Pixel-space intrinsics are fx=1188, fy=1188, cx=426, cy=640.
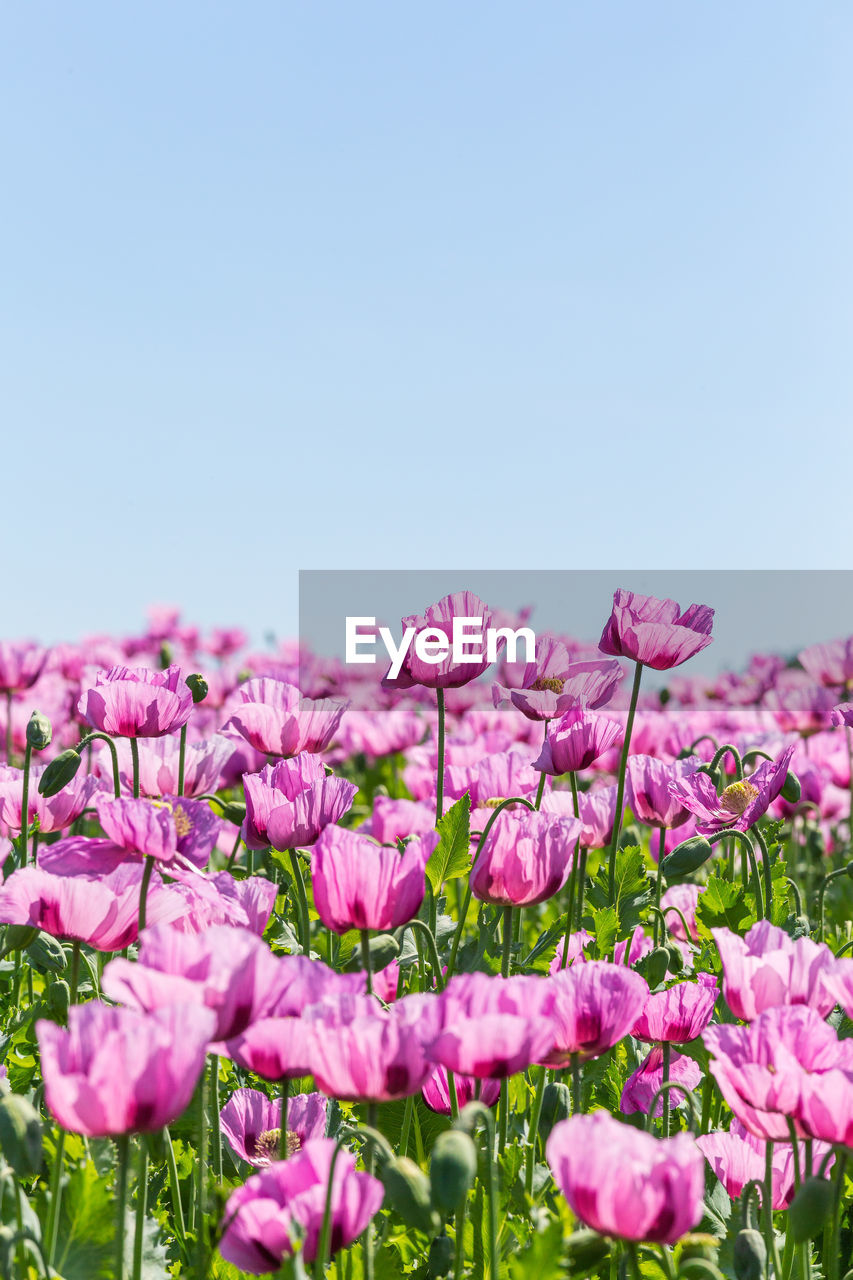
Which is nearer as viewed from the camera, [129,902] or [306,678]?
[129,902]

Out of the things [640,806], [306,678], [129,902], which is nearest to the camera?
[129,902]

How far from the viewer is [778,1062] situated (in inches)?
52.1

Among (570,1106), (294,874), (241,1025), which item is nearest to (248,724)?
(294,874)

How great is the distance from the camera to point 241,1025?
1310 millimetres

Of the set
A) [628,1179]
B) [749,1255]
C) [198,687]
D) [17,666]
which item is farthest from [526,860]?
[17,666]

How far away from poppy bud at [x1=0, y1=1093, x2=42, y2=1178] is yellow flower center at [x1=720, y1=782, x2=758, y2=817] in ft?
5.11

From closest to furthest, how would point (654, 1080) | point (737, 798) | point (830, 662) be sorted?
1. point (654, 1080)
2. point (737, 798)
3. point (830, 662)

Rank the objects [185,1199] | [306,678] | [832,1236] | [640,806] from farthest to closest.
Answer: [306,678] < [640,806] < [185,1199] < [832,1236]

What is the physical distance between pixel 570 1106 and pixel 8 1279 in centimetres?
95

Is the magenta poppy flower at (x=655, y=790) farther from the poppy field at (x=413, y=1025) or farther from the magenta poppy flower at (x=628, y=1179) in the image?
the magenta poppy flower at (x=628, y=1179)

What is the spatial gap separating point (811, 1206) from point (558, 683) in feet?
4.69

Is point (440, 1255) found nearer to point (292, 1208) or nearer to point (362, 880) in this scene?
point (292, 1208)

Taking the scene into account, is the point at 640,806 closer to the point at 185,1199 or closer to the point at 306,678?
the point at 185,1199

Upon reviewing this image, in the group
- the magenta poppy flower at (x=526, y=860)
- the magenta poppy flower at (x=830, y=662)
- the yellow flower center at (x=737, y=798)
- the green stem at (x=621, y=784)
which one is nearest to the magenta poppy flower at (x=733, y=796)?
the yellow flower center at (x=737, y=798)
